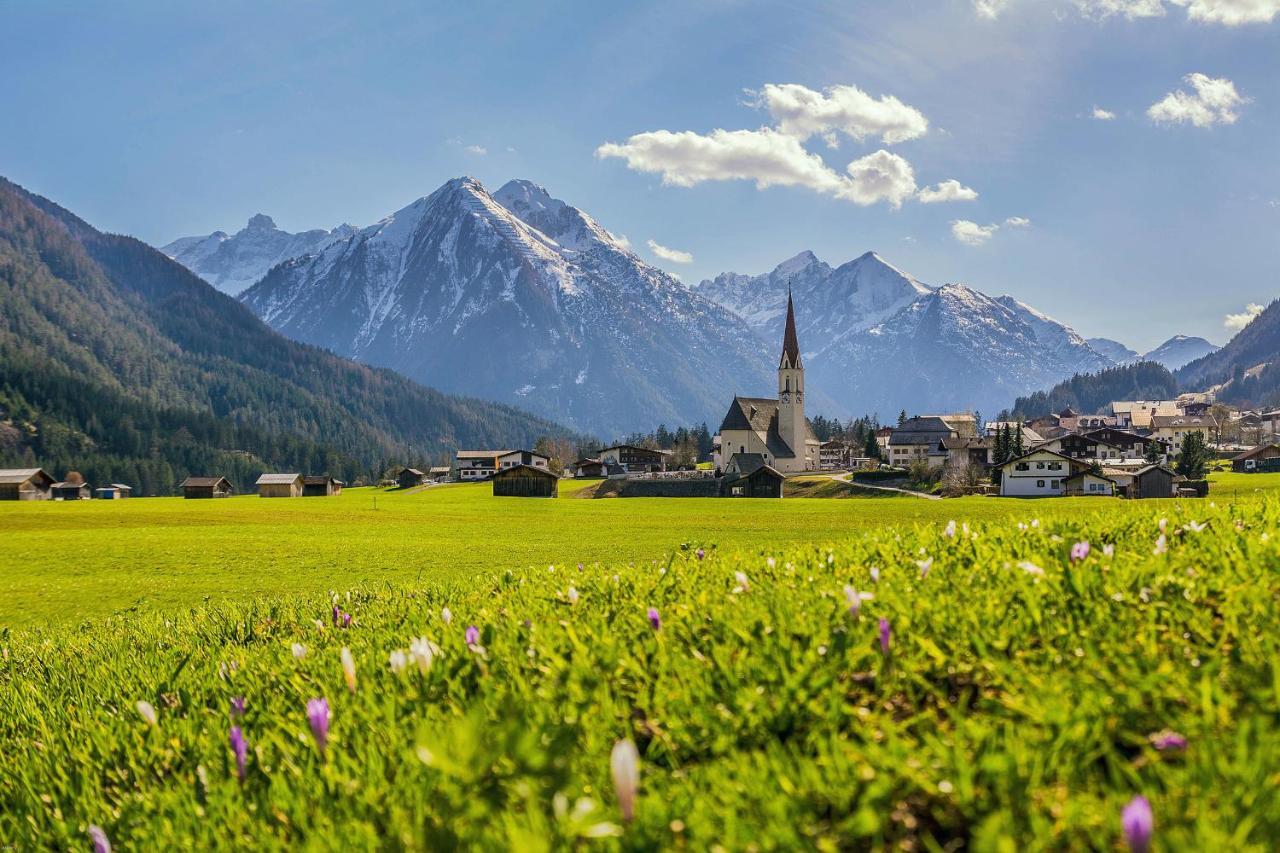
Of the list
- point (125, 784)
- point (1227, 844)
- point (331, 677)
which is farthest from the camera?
point (331, 677)

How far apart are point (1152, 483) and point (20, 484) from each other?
6818 inches

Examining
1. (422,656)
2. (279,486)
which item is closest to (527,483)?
(279,486)

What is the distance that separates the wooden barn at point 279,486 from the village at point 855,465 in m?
0.20

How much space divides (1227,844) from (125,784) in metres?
4.67

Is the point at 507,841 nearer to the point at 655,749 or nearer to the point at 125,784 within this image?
the point at 655,749

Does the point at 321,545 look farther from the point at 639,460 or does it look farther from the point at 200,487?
the point at 639,460

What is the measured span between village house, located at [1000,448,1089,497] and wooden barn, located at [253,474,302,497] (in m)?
127

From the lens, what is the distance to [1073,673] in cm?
301

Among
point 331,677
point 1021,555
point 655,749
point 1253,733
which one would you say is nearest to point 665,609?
point 655,749

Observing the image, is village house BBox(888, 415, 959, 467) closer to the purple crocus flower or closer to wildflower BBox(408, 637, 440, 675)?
wildflower BBox(408, 637, 440, 675)

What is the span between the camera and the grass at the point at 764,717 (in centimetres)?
224

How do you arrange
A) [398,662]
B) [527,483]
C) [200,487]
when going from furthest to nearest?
[200,487] → [527,483] → [398,662]

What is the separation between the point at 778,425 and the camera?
15388 centimetres

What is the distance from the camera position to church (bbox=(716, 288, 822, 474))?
14512 centimetres
